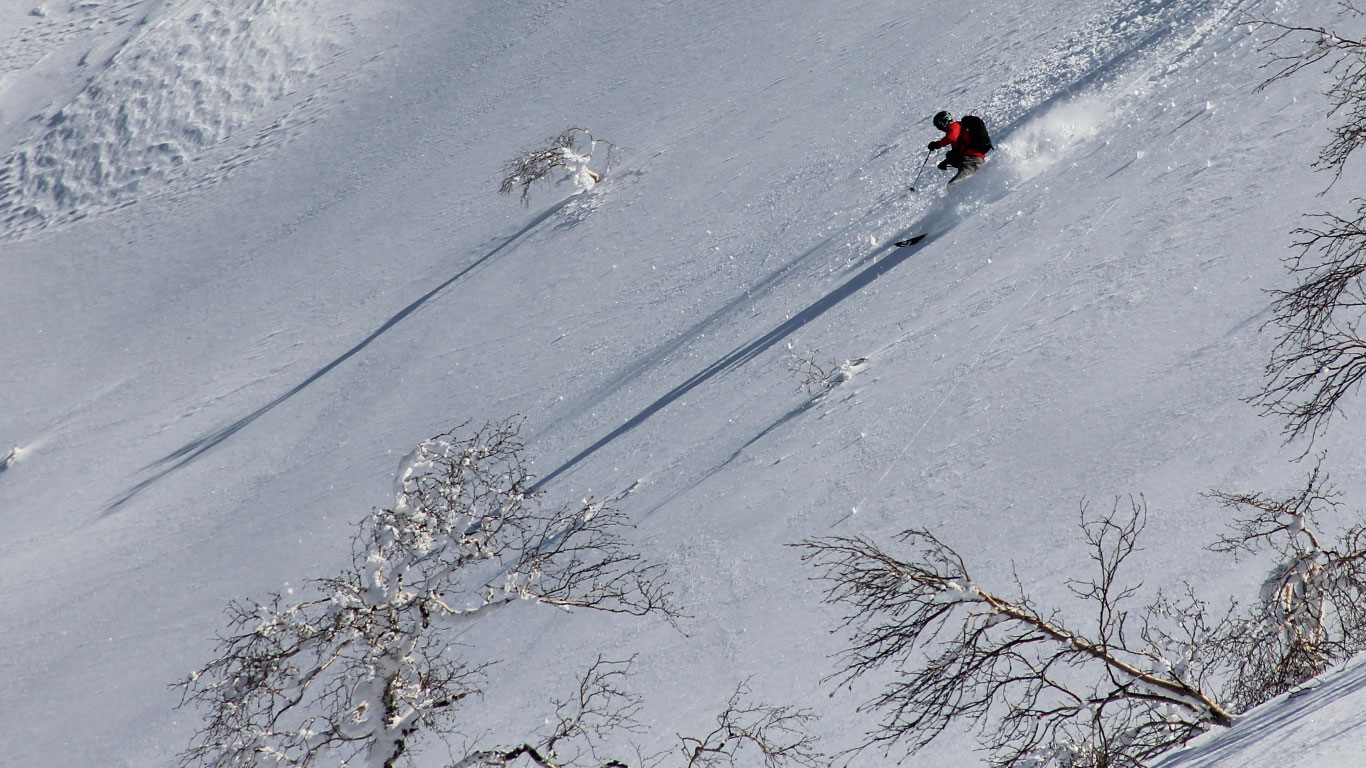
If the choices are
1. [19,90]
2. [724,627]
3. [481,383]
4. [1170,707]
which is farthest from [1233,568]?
[19,90]

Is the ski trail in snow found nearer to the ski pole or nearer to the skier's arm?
the skier's arm

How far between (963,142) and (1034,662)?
7.89m

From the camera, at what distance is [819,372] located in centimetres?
1219

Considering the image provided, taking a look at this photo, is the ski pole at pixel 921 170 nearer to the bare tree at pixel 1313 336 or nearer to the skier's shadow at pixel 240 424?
the bare tree at pixel 1313 336

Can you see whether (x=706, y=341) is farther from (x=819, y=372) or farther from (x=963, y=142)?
(x=963, y=142)

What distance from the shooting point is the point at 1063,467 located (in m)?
9.54

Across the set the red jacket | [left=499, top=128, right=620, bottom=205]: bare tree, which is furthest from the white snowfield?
the red jacket

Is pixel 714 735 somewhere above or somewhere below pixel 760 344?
below

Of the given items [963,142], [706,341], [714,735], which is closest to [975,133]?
[963,142]

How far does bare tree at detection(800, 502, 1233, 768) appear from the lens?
5.37 metres

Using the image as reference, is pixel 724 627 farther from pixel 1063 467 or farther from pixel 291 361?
pixel 291 361

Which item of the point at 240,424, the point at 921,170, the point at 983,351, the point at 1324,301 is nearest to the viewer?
the point at 1324,301

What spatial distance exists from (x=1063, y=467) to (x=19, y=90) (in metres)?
33.6

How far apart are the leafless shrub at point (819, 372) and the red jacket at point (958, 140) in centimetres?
345
